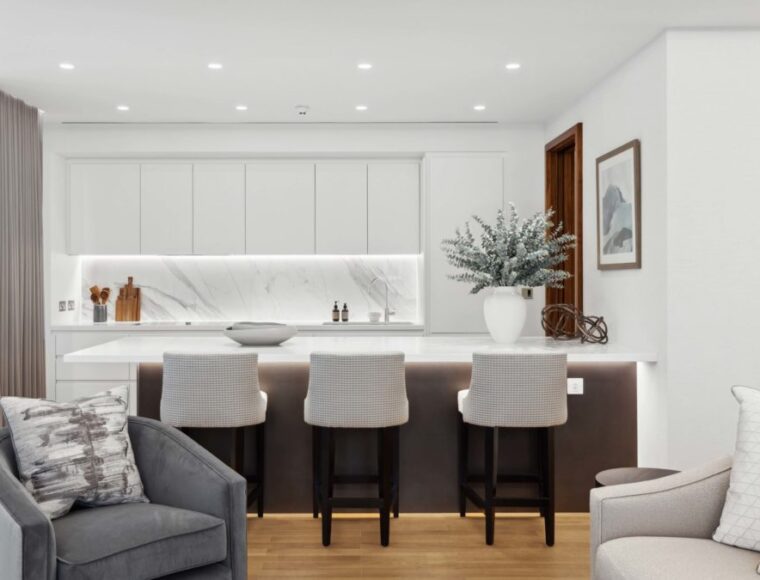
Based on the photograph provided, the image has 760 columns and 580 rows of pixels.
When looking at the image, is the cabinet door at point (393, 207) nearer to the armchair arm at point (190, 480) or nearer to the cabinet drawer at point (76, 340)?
the cabinet drawer at point (76, 340)

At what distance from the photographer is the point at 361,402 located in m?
3.50

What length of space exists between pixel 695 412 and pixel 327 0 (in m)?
2.86

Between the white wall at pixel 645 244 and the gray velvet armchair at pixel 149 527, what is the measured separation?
2.46 metres

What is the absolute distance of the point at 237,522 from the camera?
2.57 meters

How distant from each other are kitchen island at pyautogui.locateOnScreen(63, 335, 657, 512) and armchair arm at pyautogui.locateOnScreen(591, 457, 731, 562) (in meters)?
1.63

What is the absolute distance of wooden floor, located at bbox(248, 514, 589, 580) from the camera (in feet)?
10.8

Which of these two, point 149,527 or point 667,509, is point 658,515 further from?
point 149,527

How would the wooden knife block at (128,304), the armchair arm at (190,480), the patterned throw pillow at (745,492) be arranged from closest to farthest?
1. the patterned throw pillow at (745,492)
2. the armchair arm at (190,480)
3. the wooden knife block at (128,304)

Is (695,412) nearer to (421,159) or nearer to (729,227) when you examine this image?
(729,227)

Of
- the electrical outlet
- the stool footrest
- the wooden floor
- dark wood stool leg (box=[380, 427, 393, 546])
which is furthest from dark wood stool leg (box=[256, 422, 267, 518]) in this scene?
the electrical outlet

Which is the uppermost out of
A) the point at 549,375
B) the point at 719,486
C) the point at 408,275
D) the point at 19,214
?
the point at 19,214

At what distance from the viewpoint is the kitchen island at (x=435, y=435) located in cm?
405

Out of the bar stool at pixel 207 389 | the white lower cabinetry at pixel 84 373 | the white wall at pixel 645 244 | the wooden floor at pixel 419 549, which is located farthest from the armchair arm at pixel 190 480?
the white lower cabinetry at pixel 84 373

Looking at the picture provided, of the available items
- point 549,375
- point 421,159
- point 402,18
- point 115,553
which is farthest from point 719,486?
point 421,159
